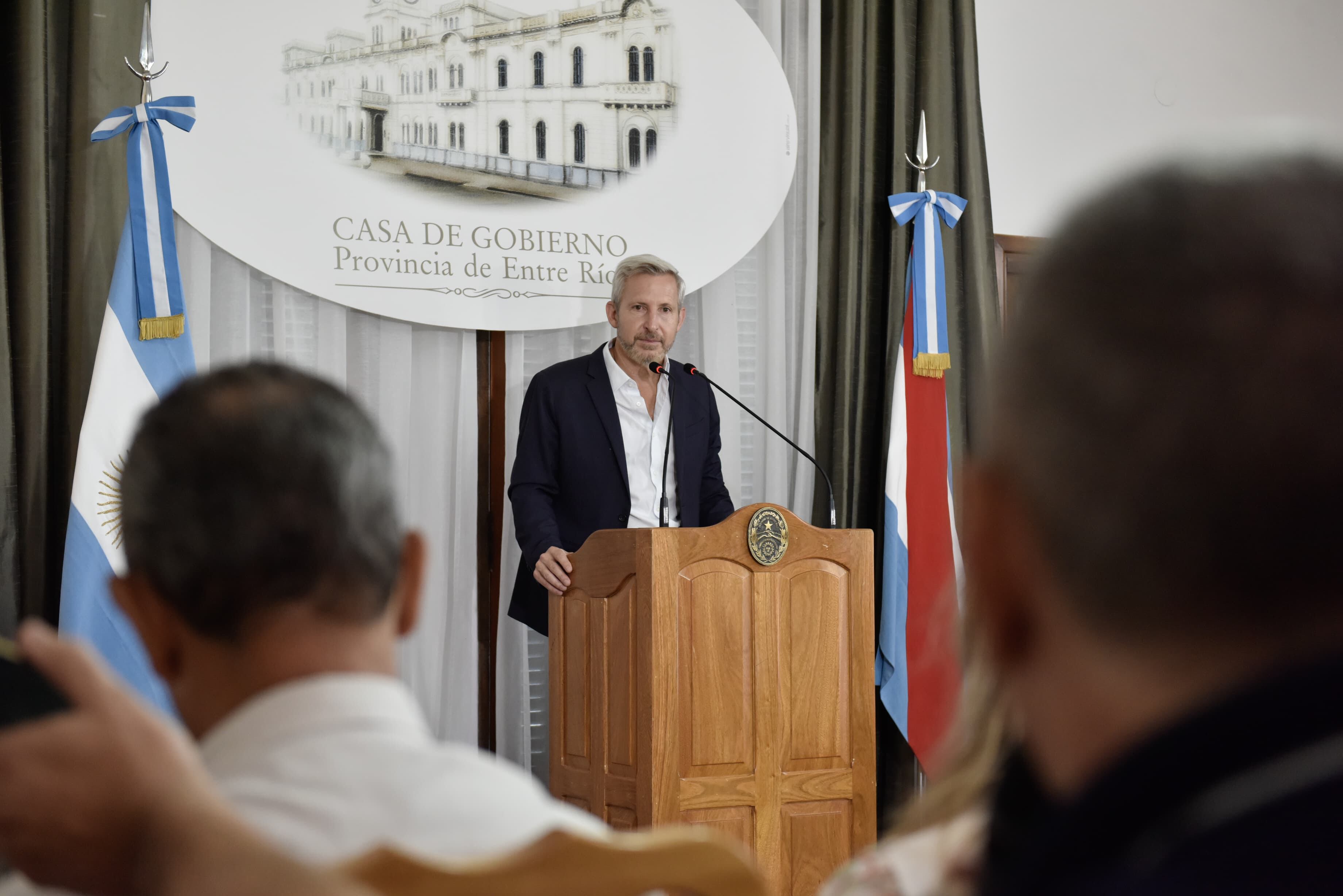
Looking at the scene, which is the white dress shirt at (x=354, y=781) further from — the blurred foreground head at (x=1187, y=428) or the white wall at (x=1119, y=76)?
the white wall at (x=1119, y=76)

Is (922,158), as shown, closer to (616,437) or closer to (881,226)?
(881,226)

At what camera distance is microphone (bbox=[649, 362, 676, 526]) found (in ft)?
11.2

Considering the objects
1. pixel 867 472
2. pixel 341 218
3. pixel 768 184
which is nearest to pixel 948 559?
pixel 867 472

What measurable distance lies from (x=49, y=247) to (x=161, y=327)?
0.49 metres

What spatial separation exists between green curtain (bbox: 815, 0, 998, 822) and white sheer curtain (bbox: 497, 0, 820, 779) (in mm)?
54

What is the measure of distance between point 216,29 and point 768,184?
6.28 feet

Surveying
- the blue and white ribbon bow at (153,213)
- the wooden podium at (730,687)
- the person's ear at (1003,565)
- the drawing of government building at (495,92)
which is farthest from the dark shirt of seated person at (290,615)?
the drawing of government building at (495,92)

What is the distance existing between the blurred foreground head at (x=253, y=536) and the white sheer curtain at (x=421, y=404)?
3.11 m

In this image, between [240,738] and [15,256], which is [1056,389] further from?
[15,256]

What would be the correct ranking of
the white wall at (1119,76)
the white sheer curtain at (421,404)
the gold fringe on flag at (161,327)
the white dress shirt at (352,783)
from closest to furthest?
the white dress shirt at (352,783), the gold fringe on flag at (161,327), the white sheer curtain at (421,404), the white wall at (1119,76)

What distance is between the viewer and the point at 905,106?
452cm

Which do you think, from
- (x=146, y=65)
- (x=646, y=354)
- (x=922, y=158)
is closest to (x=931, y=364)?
(x=922, y=158)

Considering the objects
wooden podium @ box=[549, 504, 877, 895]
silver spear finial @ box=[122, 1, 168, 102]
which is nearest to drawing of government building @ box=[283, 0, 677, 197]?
silver spear finial @ box=[122, 1, 168, 102]

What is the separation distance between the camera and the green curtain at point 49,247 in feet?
10.9
